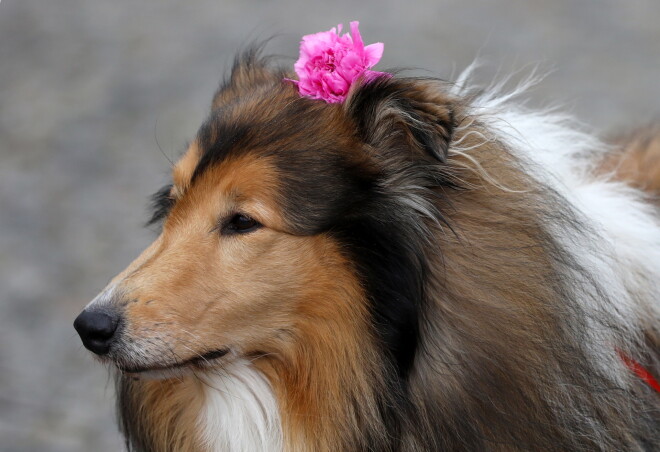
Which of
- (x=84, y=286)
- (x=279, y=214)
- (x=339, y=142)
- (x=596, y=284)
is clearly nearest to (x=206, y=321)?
(x=279, y=214)

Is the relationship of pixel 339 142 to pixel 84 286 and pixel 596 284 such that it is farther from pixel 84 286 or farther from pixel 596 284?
pixel 84 286

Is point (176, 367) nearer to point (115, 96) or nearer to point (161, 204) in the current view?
point (161, 204)

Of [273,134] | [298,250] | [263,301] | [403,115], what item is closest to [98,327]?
[263,301]

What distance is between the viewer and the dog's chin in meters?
2.69

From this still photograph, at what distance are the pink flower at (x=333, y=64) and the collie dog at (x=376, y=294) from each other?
2.2 inches

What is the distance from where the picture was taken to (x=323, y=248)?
271 cm

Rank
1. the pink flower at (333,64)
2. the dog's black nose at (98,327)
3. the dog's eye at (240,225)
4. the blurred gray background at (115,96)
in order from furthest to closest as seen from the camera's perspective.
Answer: the blurred gray background at (115,96) < the pink flower at (333,64) < the dog's eye at (240,225) < the dog's black nose at (98,327)

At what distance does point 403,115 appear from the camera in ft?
8.73

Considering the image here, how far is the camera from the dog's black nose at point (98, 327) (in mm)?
2611

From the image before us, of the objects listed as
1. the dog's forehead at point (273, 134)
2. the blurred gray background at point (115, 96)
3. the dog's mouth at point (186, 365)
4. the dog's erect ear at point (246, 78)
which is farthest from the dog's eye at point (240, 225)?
the blurred gray background at point (115, 96)

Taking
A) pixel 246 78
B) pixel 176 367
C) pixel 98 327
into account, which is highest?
pixel 246 78

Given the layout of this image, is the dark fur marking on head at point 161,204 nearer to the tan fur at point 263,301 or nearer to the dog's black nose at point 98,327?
the tan fur at point 263,301

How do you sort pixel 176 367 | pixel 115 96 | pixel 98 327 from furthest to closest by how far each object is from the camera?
pixel 115 96 → pixel 176 367 → pixel 98 327

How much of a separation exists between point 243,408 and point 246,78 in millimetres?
1221
